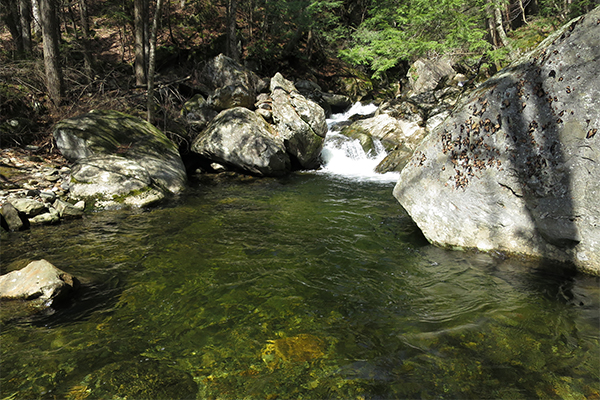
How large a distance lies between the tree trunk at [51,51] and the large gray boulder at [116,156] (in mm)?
2581

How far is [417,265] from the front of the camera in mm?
4828

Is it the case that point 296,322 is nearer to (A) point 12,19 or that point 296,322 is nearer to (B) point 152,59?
(B) point 152,59

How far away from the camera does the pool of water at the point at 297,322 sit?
263cm

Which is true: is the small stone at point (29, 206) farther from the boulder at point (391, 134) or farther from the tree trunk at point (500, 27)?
the tree trunk at point (500, 27)

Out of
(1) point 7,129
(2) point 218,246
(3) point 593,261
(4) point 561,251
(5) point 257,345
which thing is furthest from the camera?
(1) point 7,129

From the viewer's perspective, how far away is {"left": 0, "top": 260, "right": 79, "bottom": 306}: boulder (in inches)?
147

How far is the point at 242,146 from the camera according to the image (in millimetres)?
11602

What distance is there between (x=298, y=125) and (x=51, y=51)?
29.5 feet

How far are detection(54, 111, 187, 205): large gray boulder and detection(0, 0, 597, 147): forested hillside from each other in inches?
73.2

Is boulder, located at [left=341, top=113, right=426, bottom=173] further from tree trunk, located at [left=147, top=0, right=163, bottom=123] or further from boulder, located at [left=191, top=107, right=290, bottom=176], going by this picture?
tree trunk, located at [left=147, top=0, right=163, bottom=123]

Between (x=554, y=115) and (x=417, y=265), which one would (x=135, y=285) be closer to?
(x=417, y=265)

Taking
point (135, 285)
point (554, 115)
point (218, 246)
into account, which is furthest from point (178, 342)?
point (554, 115)

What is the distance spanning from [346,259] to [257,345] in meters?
2.37

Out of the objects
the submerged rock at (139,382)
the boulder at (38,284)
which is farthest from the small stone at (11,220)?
the submerged rock at (139,382)
